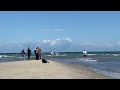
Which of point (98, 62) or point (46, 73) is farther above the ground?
point (98, 62)

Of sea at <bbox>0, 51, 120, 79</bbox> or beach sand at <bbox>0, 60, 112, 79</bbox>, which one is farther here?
sea at <bbox>0, 51, 120, 79</bbox>

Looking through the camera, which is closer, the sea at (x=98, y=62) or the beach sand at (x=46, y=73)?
the beach sand at (x=46, y=73)

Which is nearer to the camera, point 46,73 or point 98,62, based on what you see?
point 46,73
